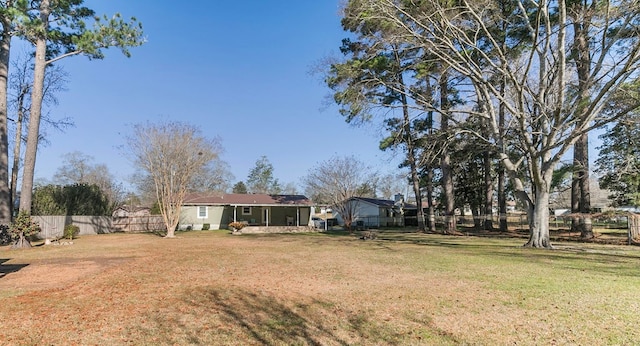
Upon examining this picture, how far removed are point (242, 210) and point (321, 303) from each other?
27.1m

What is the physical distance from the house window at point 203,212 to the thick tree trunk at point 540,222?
81.7 ft

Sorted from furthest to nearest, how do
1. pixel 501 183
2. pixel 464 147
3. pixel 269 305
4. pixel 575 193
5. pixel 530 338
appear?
1. pixel 501 183
2. pixel 464 147
3. pixel 575 193
4. pixel 269 305
5. pixel 530 338

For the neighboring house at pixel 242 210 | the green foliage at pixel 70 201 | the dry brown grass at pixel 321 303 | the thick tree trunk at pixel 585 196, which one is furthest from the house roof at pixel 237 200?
the dry brown grass at pixel 321 303

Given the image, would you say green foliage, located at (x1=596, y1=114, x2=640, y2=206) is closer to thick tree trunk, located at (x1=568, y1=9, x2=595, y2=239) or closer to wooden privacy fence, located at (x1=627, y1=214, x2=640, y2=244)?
thick tree trunk, located at (x1=568, y1=9, x2=595, y2=239)

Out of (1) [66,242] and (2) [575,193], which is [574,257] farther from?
(1) [66,242]

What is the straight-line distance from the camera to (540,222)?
14469mm

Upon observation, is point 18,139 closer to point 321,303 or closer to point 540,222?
point 321,303

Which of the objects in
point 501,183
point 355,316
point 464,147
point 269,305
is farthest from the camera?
point 501,183

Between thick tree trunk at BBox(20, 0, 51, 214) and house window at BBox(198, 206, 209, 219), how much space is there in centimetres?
1502

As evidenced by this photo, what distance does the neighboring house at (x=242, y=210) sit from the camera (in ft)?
99.4

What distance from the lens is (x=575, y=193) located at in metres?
20.9

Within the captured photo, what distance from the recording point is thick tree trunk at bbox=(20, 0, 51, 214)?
15.8 meters

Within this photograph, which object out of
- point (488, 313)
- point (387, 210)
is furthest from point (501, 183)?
point (488, 313)

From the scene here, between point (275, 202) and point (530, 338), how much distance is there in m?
27.9
